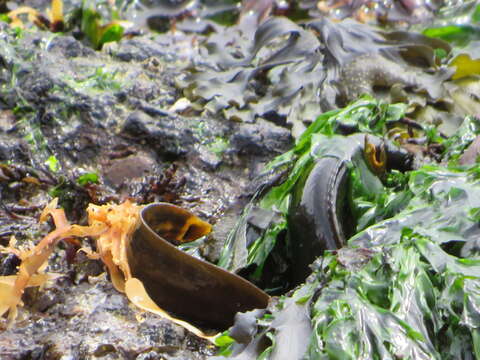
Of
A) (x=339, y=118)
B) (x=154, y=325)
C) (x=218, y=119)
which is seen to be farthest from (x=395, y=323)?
(x=218, y=119)

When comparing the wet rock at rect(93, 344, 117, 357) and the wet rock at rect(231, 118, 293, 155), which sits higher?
the wet rock at rect(93, 344, 117, 357)

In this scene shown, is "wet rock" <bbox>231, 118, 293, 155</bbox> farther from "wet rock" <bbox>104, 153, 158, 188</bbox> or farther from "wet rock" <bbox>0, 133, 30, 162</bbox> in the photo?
"wet rock" <bbox>0, 133, 30, 162</bbox>

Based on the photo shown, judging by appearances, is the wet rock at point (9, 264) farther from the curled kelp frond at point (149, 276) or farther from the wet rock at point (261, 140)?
the wet rock at point (261, 140)

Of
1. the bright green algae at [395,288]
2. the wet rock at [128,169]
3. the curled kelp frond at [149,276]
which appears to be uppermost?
the bright green algae at [395,288]

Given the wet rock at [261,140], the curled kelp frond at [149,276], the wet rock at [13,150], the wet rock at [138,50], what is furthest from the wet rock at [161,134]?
the curled kelp frond at [149,276]

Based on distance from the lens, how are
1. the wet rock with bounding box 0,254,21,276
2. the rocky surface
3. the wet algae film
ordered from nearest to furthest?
the wet algae film → the wet rock with bounding box 0,254,21,276 → the rocky surface

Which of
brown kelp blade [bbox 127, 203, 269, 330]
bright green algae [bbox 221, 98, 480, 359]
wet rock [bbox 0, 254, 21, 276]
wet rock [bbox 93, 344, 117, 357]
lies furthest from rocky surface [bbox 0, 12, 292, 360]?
bright green algae [bbox 221, 98, 480, 359]

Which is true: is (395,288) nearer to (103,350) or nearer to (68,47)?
(103,350)

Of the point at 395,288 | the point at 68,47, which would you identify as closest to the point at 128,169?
the point at 68,47
